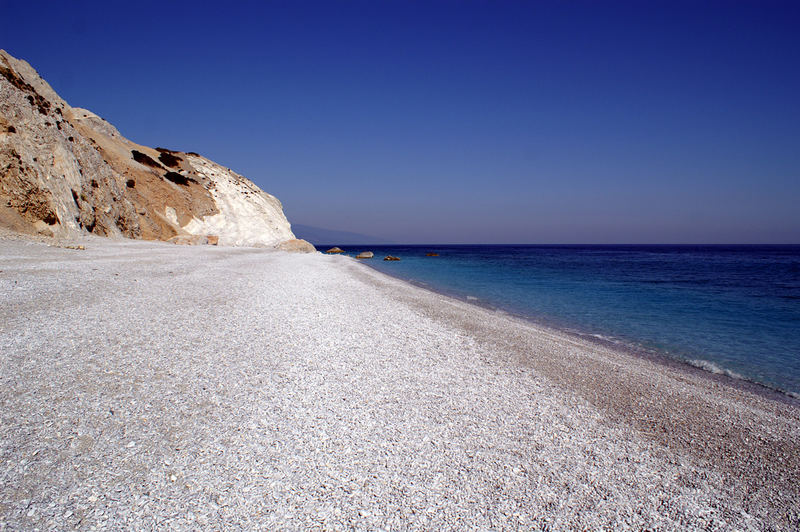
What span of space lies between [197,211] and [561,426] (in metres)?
48.3

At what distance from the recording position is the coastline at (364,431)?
3043 millimetres

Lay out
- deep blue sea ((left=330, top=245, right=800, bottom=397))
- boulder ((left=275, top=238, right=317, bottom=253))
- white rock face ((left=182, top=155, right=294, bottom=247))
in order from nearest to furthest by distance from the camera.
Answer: deep blue sea ((left=330, top=245, right=800, bottom=397))
white rock face ((left=182, top=155, right=294, bottom=247))
boulder ((left=275, top=238, right=317, bottom=253))

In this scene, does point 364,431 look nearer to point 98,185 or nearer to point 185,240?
point 98,185

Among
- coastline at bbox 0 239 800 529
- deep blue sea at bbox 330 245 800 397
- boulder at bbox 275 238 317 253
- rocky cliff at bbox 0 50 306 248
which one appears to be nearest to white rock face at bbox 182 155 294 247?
rocky cliff at bbox 0 50 306 248

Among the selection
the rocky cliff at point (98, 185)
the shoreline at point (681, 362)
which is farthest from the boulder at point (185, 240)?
the shoreline at point (681, 362)

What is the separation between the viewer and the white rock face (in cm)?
4634

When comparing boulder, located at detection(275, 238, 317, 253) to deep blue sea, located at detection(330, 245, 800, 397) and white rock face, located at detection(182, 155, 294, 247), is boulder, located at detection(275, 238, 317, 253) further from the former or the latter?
deep blue sea, located at detection(330, 245, 800, 397)

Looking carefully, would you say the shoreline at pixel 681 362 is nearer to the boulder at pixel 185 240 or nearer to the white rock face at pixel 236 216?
the boulder at pixel 185 240

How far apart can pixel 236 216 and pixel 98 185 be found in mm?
23534

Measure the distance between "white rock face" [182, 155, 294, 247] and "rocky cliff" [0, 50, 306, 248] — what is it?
15 cm

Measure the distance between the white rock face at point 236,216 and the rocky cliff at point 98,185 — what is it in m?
0.15

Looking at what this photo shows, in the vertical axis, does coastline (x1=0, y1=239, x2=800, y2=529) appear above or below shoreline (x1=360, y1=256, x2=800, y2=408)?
above

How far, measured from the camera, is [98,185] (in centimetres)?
2683

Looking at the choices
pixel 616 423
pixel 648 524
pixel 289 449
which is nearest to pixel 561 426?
pixel 616 423
